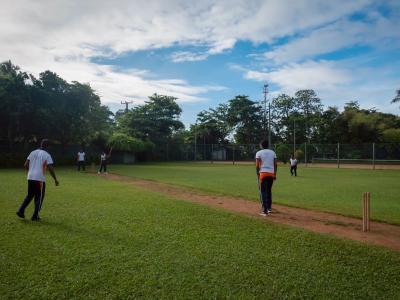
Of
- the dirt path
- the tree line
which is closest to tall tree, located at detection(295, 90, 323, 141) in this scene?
the tree line

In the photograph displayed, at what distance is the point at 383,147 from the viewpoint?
107 feet

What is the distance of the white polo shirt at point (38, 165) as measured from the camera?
7.52 metres

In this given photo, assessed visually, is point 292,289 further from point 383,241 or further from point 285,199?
point 285,199

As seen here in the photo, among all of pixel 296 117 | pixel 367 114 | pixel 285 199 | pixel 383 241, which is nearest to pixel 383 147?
pixel 367 114

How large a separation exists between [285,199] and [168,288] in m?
7.87

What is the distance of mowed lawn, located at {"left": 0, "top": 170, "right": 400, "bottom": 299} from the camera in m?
4.02

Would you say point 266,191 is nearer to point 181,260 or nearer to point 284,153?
point 181,260

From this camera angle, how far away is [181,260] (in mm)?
5000

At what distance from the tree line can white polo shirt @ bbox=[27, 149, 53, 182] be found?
22.0 m

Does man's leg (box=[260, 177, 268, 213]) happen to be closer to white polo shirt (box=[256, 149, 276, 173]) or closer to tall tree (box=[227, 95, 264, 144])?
white polo shirt (box=[256, 149, 276, 173])

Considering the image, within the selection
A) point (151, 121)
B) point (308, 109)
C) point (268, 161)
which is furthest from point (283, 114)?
point (268, 161)

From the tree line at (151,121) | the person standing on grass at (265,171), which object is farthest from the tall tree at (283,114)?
→ the person standing on grass at (265,171)

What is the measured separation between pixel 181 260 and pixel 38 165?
14.5ft

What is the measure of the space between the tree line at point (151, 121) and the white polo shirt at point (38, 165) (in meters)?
22.0
